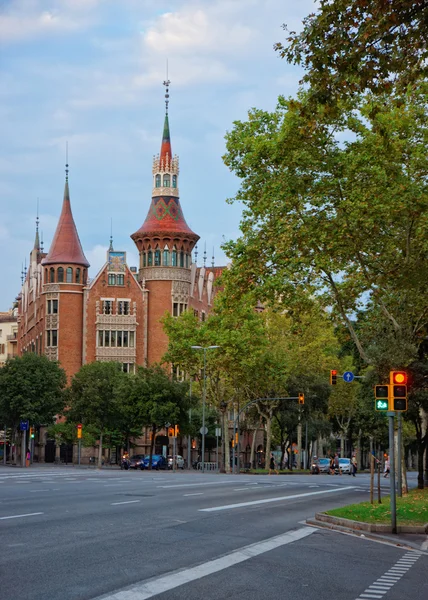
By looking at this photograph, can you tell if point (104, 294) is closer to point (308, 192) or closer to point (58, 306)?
point (58, 306)

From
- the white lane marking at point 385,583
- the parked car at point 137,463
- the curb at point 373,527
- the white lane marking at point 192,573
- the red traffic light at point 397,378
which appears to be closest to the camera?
the white lane marking at point 192,573

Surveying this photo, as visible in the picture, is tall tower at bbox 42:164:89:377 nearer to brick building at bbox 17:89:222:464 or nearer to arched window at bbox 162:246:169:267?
brick building at bbox 17:89:222:464

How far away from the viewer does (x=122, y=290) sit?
93938 mm

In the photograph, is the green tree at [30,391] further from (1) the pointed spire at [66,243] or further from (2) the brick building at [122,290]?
(1) the pointed spire at [66,243]

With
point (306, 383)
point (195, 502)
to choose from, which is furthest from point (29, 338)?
point (195, 502)

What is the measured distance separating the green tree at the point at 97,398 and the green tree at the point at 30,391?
4.73 feet

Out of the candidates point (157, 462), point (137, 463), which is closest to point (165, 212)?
point (137, 463)

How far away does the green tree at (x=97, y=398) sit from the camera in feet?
242

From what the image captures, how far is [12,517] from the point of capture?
621 inches

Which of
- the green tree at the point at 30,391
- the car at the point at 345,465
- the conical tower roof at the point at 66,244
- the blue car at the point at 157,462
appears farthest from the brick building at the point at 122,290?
the car at the point at 345,465

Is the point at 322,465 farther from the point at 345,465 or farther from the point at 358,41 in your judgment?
the point at 358,41

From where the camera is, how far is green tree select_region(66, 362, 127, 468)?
242 ft

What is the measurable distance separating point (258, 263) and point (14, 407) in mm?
47268

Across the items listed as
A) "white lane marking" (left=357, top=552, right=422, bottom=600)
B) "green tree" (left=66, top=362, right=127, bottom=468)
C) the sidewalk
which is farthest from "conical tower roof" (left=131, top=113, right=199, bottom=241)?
"white lane marking" (left=357, top=552, right=422, bottom=600)
